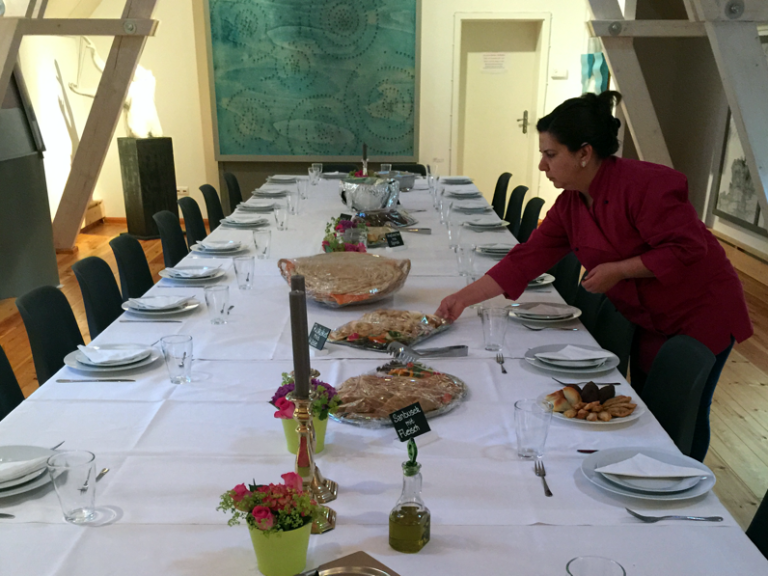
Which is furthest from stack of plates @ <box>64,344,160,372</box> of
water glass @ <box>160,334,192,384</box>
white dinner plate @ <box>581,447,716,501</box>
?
white dinner plate @ <box>581,447,716,501</box>

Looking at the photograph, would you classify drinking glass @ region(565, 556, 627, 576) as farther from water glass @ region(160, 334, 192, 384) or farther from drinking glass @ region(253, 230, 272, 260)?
drinking glass @ region(253, 230, 272, 260)

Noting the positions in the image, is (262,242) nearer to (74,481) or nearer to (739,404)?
(74,481)

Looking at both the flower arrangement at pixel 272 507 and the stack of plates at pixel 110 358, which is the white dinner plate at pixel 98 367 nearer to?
the stack of plates at pixel 110 358

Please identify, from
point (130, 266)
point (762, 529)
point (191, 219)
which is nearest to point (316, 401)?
point (762, 529)

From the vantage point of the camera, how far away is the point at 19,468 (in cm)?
138

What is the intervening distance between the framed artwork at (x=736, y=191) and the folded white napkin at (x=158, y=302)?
4876mm

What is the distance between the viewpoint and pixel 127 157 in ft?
23.2

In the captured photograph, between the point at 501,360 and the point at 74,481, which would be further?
the point at 501,360

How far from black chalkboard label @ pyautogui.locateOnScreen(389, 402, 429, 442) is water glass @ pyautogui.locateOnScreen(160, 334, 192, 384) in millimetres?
731

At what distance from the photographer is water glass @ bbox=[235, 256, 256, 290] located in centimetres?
271

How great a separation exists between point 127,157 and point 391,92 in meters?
2.71

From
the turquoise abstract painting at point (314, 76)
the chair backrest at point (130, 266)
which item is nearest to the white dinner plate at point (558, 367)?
the chair backrest at point (130, 266)

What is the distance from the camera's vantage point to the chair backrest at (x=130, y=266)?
3244mm

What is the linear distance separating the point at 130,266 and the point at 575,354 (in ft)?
7.01
